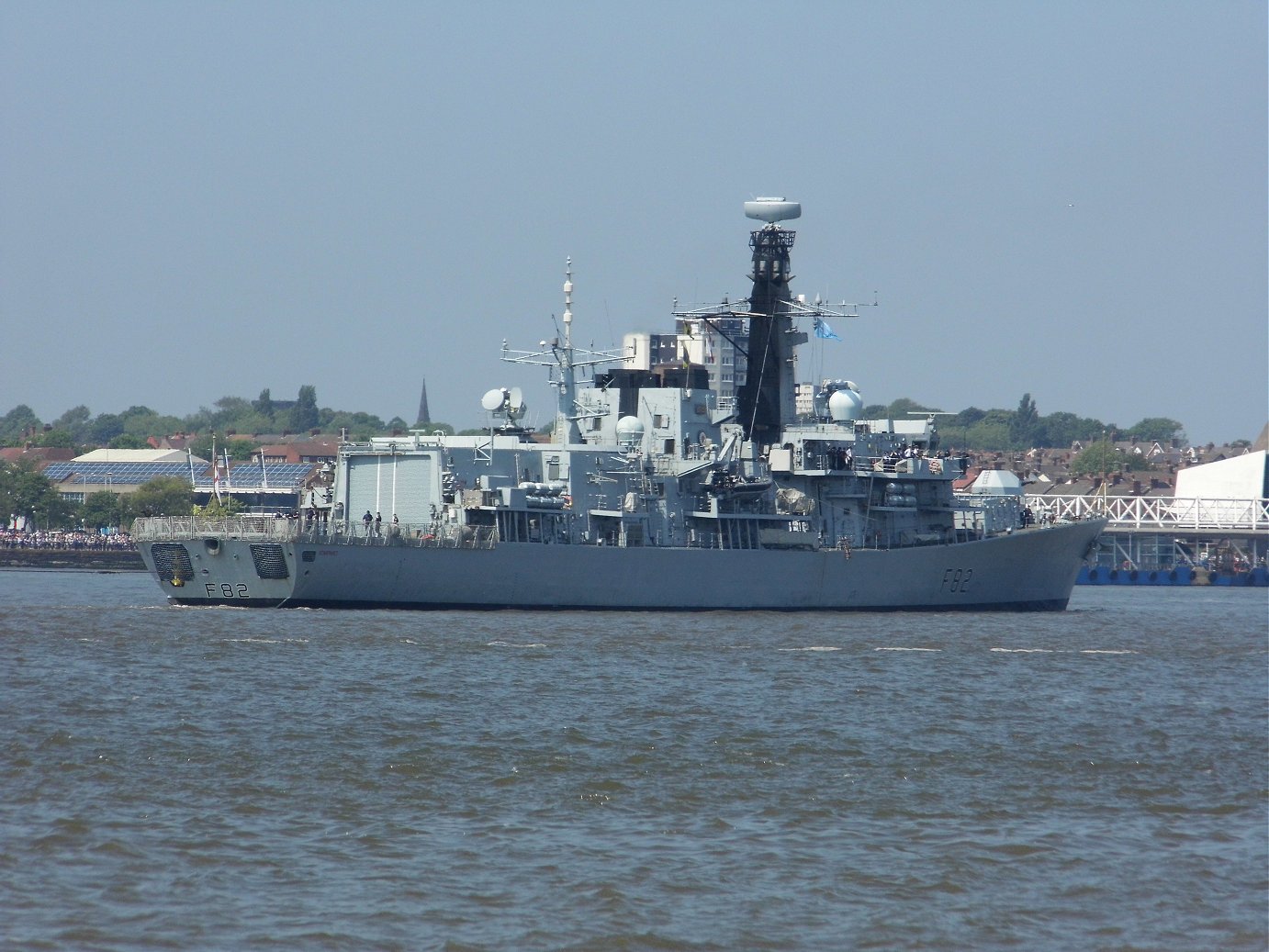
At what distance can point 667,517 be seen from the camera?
4659 cm

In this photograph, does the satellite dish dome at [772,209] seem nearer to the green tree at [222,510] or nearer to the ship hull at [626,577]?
the ship hull at [626,577]

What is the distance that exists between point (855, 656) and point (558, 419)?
1733 cm

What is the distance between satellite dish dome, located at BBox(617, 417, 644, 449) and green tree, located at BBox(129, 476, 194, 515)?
5769 cm

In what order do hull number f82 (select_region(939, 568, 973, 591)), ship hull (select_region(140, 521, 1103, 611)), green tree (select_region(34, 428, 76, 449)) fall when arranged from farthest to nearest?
green tree (select_region(34, 428, 76, 449))
hull number f82 (select_region(939, 568, 973, 591))
ship hull (select_region(140, 521, 1103, 611))

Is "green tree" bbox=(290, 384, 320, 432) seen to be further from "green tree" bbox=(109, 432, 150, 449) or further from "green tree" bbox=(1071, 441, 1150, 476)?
"green tree" bbox=(1071, 441, 1150, 476)

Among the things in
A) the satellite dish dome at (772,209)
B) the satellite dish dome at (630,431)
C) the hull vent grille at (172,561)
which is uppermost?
the satellite dish dome at (772,209)

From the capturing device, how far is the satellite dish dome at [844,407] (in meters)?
50.9

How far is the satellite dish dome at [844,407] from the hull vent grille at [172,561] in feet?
65.5

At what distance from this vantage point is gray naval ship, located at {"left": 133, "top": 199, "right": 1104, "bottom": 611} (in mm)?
41781

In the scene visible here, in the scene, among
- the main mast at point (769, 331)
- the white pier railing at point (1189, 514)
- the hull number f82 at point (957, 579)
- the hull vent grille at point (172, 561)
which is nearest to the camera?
the hull vent grille at point (172, 561)

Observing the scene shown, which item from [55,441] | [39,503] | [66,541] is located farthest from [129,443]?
[66,541]

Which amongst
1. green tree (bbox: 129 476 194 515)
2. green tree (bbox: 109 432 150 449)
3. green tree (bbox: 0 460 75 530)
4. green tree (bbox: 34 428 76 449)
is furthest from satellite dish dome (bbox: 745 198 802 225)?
green tree (bbox: 109 432 150 449)

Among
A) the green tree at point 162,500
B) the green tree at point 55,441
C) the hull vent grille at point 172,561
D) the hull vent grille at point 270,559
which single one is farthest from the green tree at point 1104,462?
the hull vent grille at point 270,559

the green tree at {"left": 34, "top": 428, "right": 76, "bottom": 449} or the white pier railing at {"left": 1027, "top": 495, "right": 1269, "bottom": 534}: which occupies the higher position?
the green tree at {"left": 34, "top": 428, "right": 76, "bottom": 449}
